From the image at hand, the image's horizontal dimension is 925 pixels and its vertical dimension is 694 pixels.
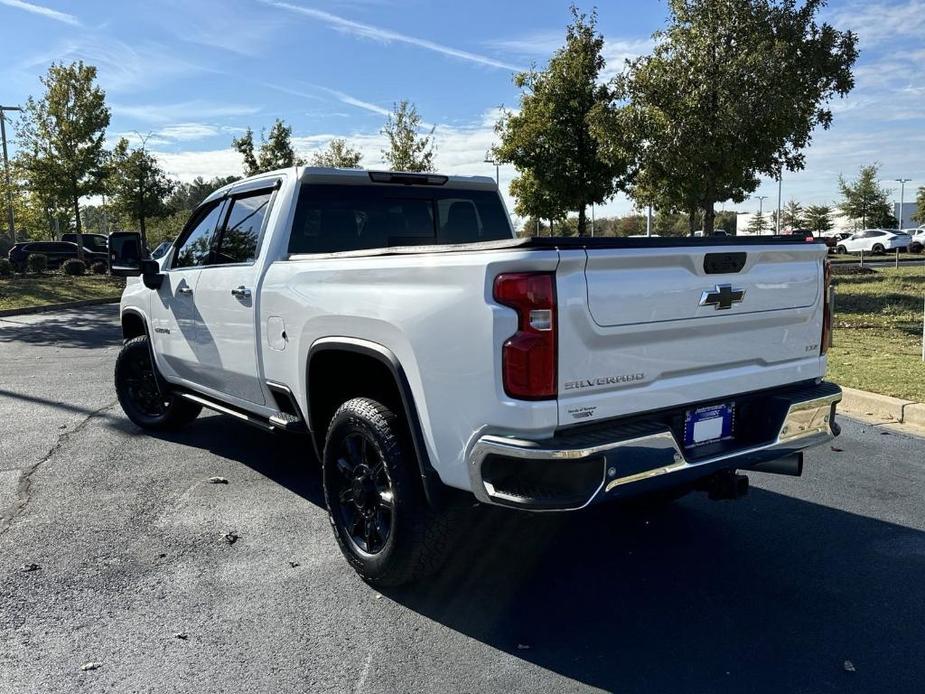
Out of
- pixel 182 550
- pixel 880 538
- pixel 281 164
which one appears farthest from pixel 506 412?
pixel 281 164

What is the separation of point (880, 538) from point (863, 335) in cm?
730

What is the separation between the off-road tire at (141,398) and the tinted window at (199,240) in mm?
966

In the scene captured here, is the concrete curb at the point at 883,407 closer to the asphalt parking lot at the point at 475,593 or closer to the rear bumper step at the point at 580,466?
the asphalt parking lot at the point at 475,593

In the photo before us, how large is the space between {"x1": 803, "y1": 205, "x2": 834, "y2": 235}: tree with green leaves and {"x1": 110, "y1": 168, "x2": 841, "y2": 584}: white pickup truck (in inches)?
2208

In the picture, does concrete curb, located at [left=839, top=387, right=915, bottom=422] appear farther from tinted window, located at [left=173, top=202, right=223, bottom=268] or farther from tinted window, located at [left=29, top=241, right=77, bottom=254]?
tinted window, located at [left=29, top=241, right=77, bottom=254]

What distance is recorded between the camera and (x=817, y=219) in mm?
55750

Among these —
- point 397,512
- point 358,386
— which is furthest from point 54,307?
point 397,512

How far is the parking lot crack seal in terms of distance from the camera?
179 inches

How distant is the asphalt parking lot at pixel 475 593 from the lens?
2.89 meters

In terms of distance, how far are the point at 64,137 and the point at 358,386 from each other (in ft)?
87.5

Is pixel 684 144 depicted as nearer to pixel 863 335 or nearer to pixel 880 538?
pixel 863 335

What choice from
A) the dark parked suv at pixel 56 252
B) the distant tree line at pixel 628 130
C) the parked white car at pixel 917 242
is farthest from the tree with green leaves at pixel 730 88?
the parked white car at pixel 917 242

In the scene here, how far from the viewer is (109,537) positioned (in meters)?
4.23

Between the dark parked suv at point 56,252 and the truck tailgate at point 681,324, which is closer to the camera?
the truck tailgate at point 681,324
